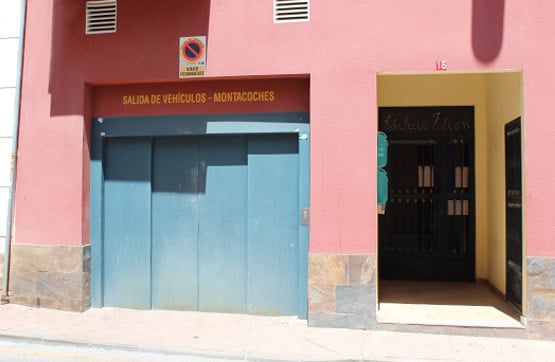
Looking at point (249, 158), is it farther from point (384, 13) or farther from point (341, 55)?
point (384, 13)

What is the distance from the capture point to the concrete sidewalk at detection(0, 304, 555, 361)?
5023mm

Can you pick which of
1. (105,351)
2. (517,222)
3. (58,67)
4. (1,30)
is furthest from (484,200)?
(1,30)

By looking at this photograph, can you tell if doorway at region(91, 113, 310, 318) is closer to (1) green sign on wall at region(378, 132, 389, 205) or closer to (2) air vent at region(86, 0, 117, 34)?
(1) green sign on wall at region(378, 132, 389, 205)

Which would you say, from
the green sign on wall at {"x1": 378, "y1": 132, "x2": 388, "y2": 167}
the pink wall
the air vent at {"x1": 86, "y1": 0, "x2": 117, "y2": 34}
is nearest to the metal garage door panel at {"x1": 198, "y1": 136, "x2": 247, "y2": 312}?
the pink wall

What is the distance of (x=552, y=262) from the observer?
5.48 m

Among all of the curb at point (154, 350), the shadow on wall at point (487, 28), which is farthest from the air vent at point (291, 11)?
the curb at point (154, 350)

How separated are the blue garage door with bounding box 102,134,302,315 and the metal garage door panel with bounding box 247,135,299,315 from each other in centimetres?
1

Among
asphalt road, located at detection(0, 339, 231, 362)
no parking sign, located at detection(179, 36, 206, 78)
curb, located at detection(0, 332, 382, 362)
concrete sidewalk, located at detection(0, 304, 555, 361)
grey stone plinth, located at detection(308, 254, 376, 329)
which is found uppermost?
no parking sign, located at detection(179, 36, 206, 78)

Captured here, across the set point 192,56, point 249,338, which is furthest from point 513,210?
point 192,56

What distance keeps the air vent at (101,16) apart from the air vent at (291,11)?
230cm

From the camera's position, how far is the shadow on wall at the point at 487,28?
5.66 meters

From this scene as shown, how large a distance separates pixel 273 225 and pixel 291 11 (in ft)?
9.18

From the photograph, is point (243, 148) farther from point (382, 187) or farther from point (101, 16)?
point (101, 16)

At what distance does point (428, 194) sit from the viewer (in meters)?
8.23
